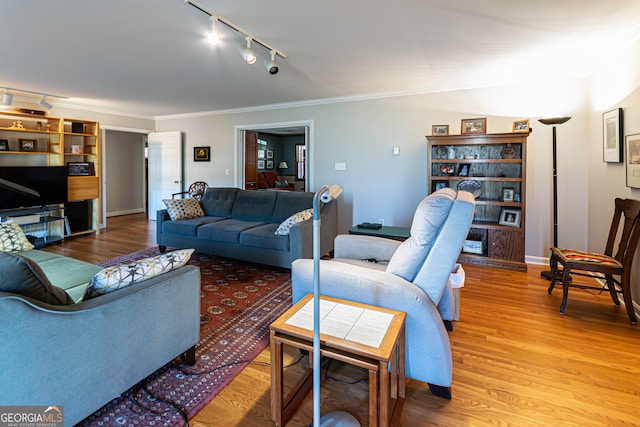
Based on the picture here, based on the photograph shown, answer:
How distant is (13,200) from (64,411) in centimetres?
479

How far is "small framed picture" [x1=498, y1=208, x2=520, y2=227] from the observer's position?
12.6 ft

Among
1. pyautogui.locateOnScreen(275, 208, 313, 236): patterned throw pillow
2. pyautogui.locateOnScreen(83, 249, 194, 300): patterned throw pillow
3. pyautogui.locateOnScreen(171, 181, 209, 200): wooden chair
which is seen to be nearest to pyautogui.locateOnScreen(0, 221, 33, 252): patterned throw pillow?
pyautogui.locateOnScreen(83, 249, 194, 300): patterned throw pillow

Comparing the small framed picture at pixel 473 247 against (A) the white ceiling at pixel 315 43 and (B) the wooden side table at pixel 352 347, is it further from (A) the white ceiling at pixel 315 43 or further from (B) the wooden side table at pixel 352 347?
(B) the wooden side table at pixel 352 347

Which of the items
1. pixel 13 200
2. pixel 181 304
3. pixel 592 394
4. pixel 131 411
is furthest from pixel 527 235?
pixel 13 200

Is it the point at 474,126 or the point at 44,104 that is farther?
the point at 44,104

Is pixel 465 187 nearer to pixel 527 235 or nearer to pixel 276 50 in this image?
pixel 527 235

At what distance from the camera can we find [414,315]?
151 cm

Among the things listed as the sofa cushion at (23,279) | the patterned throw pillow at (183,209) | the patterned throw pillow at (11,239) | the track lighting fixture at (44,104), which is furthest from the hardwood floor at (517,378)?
the track lighting fixture at (44,104)

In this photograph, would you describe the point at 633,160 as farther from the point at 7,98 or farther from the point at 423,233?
the point at 7,98

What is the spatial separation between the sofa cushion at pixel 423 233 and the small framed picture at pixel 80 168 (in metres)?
5.85

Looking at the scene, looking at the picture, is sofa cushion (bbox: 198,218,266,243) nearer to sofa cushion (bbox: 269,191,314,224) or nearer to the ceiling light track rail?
sofa cushion (bbox: 269,191,314,224)

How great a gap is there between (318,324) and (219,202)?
3.89 meters

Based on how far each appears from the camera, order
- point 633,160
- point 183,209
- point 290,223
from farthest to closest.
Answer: point 183,209 → point 290,223 → point 633,160

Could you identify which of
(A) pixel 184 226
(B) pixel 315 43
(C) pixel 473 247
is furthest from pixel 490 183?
(A) pixel 184 226
